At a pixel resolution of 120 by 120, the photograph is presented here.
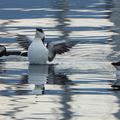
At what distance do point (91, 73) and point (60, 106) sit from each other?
2.81m

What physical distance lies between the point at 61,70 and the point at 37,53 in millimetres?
497

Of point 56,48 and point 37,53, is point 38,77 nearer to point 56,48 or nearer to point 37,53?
point 37,53

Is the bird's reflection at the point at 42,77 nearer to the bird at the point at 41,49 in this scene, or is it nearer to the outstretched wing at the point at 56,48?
the bird at the point at 41,49

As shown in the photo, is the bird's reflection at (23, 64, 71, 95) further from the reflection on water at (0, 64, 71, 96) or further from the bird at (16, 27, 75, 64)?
the bird at (16, 27, 75, 64)

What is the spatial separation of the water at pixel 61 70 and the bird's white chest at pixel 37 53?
0.12 m

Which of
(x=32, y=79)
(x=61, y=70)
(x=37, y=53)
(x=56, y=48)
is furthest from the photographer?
(x=56, y=48)

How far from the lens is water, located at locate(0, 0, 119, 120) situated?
10312 millimetres

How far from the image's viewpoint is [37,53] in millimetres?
13758

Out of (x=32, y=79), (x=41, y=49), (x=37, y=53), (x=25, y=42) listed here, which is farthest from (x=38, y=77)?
(x=25, y=42)

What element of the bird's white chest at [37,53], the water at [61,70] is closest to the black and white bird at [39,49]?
the bird's white chest at [37,53]

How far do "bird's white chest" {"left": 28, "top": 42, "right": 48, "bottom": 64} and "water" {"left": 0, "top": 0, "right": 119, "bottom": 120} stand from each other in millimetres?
116

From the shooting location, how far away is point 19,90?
38.3 ft

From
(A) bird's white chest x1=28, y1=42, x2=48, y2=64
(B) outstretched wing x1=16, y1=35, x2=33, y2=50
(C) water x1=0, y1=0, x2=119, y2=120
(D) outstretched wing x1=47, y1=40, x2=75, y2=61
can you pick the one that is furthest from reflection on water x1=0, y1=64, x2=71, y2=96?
(B) outstretched wing x1=16, y1=35, x2=33, y2=50

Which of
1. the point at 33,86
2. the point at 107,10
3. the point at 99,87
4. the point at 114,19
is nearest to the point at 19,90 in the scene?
the point at 33,86
